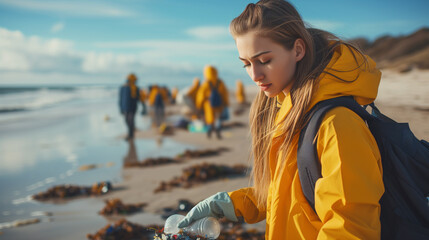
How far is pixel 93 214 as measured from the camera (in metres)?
4.68

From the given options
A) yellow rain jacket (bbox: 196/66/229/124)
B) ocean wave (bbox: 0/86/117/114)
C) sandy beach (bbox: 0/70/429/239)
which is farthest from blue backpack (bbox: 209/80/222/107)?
ocean wave (bbox: 0/86/117/114)

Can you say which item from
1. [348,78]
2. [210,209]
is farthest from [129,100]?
[348,78]

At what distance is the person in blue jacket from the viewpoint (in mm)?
11094

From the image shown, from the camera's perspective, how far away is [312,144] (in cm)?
128

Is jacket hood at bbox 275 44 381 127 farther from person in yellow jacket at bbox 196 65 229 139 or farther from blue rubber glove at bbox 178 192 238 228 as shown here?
person in yellow jacket at bbox 196 65 229 139

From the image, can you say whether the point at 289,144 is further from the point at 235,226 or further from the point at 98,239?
the point at 98,239

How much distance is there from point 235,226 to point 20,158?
23.9 ft

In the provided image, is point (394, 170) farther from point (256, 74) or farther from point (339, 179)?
point (256, 74)

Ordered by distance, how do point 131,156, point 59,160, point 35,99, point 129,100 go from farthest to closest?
point 35,99 < point 129,100 < point 131,156 < point 59,160

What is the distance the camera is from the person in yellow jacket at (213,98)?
10273 millimetres

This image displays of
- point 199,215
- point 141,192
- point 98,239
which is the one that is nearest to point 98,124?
point 141,192

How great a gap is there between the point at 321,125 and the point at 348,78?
10.2 inches

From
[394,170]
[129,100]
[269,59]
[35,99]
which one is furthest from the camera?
[35,99]

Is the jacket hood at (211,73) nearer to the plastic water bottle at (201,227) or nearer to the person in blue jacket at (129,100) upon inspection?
the person in blue jacket at (129,100)
